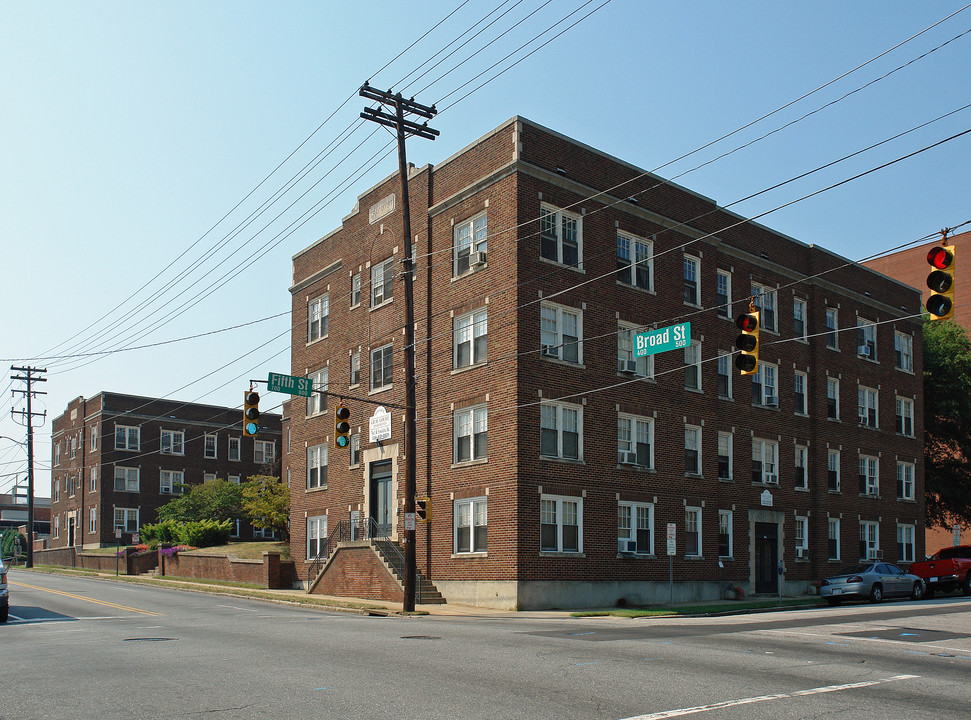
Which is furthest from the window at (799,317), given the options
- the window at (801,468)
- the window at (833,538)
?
the window at (833,538)

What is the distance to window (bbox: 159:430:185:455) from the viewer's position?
76.4 meters

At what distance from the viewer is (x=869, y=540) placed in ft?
146

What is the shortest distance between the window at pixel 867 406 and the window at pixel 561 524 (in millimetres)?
20060

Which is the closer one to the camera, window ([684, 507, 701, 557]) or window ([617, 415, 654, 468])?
window ([617, 415, 654, 468])

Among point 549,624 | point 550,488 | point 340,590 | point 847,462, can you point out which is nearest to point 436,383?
point 550,488

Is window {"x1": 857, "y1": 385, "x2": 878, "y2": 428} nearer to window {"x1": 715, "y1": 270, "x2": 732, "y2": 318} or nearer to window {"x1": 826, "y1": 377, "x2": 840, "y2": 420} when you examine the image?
window {"x1": 826, "y1": 377, "x2": 840, "y2": 420}

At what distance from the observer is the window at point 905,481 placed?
46875 mm

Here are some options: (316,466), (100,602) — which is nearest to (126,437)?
(316,466)

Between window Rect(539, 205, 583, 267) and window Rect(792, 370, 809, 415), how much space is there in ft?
46.9

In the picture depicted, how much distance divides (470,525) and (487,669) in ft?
61.2

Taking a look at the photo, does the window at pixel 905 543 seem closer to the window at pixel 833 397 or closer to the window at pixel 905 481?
the window at pixel 905 481

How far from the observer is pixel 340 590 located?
3559 centimetres

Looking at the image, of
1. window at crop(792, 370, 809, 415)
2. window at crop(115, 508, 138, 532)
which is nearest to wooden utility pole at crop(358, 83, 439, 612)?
window at crop(792, 370, 809, 415)

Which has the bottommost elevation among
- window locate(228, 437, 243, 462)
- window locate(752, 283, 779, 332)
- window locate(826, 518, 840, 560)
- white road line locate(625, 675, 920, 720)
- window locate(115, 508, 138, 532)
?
window locate(115, 508, 138, 532)
